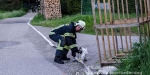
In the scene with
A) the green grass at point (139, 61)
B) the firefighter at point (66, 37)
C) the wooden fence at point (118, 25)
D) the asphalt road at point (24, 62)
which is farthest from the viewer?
the firefighter at point (66, 37)

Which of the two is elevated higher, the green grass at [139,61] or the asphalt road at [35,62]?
the green grass at [139,61]

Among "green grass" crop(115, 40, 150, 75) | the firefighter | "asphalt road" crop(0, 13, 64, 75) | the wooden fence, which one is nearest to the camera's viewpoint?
"green grass" crop(115, 40, 150, 75)

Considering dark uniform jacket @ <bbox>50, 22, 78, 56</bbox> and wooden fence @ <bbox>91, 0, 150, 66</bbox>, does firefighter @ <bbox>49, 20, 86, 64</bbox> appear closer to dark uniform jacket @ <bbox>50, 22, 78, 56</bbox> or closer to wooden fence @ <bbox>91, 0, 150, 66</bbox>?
dark uniform jacket @ <bbox>50, 22, 78, 56</bbox>

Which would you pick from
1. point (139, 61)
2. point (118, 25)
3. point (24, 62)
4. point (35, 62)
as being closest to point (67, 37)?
point (35, 62)

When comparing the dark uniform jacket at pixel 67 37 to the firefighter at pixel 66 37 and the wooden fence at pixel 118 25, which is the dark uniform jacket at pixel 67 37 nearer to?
the firefighter at pixel 66 37

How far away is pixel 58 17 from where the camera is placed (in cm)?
2503

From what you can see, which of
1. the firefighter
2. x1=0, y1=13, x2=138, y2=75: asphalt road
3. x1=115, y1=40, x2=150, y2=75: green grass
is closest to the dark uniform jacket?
the firefighter

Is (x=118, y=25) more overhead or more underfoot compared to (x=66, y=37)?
more overhead

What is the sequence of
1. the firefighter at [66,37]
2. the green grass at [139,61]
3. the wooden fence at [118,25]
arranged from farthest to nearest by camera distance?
the firefighter at [66,37] < the wooden fence at [118,25] < the green grass at [139,61]

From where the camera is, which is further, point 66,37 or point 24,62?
point 24,62

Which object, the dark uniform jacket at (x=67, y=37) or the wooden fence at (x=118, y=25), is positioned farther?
the dark uniform jacket at (x=67, y=37)

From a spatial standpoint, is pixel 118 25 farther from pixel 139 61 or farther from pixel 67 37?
pixel 67 37

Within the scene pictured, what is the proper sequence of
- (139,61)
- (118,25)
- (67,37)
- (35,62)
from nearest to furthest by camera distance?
(139,61), (118,25), (67,37), (35,62)

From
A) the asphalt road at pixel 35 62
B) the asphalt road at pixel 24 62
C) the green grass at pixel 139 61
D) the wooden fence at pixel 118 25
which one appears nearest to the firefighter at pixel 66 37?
the asphalt road at pixel 35 62
